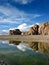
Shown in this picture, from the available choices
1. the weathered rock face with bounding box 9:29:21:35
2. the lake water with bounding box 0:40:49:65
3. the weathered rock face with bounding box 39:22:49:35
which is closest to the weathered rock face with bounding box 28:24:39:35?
the weathered rock face with bounding box 39:22:49:35

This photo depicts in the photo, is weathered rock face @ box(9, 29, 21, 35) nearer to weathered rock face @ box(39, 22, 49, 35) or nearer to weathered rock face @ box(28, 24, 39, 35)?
weathered rock face @ box(28, 24, 39, 35)

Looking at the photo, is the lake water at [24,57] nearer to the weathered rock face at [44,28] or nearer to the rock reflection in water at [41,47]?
the rock reflection in water at [41,47]

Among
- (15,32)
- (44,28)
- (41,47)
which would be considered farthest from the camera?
(15,32)

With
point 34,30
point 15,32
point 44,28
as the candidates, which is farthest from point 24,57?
point 15,32

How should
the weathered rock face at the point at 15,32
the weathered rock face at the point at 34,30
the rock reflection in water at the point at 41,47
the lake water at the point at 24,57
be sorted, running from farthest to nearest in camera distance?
the weathered rock face at the point at 15,32 → the weathered rock face at the point at 34,30 → the rock reflection in water at the point at 41,47 → the lake water at the point at 24,57

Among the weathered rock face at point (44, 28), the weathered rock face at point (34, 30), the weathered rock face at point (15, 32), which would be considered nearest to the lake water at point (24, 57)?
the weathered rock face at point (44, 28)

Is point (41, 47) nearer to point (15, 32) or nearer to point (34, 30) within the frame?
point (34, 30)

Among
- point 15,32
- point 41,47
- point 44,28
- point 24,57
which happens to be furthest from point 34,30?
point 24,57

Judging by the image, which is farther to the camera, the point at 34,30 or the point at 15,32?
the point at 15,32

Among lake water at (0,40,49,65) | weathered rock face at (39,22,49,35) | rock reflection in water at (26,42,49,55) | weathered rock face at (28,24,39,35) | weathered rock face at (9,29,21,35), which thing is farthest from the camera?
weathered rock face at (9,29,21,35)

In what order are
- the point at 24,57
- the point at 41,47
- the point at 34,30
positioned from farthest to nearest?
the point at 34,30, the point at 41,47, the point at 24,57

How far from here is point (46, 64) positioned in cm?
2080

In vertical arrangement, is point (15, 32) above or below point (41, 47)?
above

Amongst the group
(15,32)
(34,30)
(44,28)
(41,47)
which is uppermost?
(44,28)
